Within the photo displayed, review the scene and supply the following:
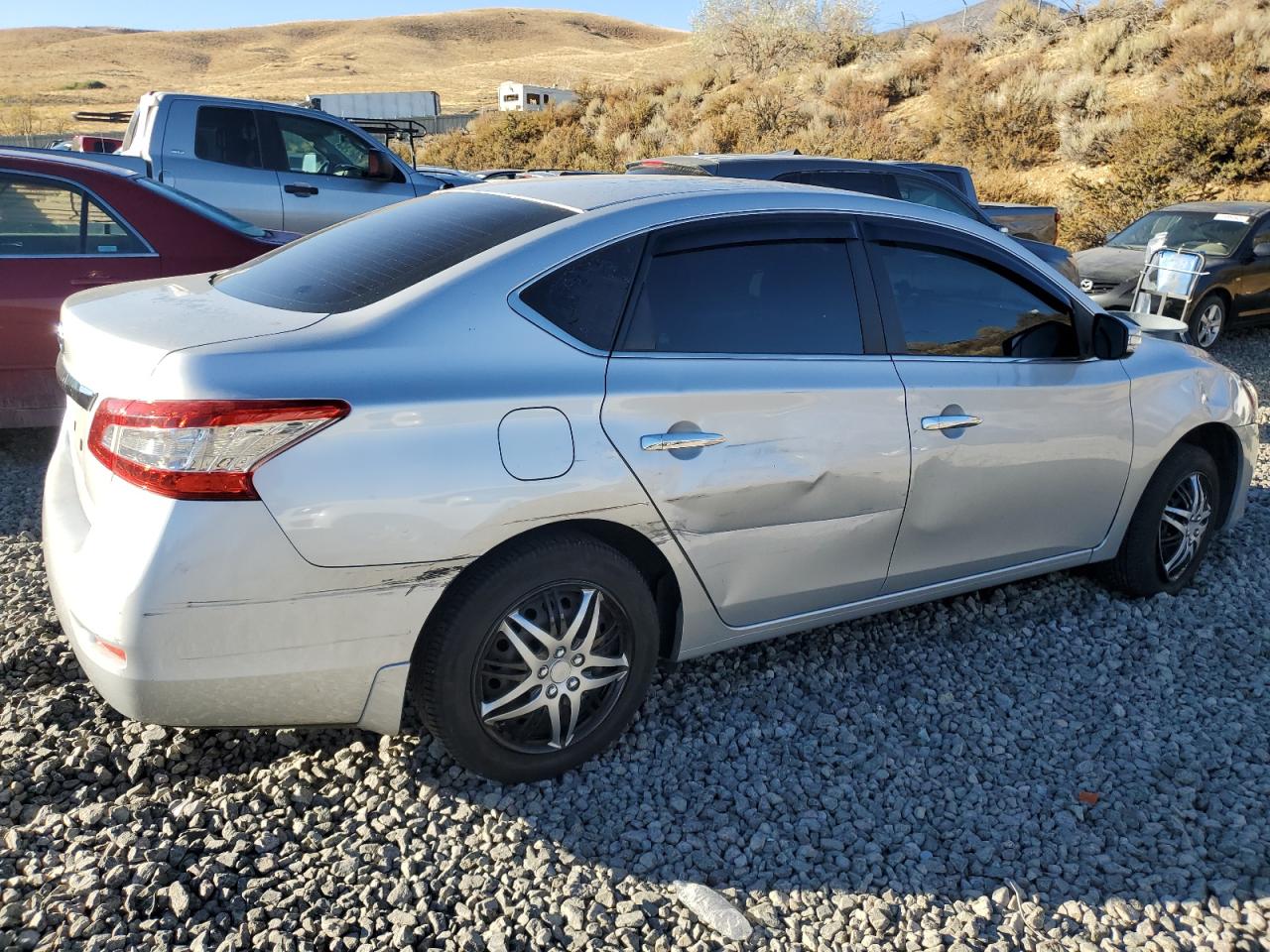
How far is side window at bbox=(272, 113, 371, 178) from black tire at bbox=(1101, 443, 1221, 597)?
8004 mm

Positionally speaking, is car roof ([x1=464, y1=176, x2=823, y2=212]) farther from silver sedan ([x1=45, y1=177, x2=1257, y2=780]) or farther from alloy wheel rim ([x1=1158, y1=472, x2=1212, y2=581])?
alloy wheel rim ([x1=1158, y1=472, x2=1212, y2=581])

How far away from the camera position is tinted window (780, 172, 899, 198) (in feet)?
27.9

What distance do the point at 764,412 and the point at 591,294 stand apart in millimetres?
621

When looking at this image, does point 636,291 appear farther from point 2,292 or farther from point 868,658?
point 2,292

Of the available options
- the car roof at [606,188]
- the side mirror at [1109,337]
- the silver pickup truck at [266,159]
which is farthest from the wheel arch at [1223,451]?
the silver pickup truck at [266,159]

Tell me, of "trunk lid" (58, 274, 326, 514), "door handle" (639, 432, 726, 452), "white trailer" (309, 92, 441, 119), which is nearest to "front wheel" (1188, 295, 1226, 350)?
"door handle" (639, 432, 726, 452)

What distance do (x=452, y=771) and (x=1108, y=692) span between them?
7.49 feet

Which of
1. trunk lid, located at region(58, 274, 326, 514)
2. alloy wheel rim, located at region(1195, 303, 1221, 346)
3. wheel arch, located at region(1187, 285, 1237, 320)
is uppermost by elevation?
trunk lid, located at region(58, 274, 326, 514)

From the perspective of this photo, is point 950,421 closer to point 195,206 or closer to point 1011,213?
point 195,206

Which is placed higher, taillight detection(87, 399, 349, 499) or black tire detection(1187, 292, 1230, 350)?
taillight detection(87, 399, 349, 499)

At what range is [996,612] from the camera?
433 centimetres

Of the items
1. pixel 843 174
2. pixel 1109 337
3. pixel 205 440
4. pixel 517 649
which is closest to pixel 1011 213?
pixel 843 174

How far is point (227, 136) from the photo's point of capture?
31.2ft

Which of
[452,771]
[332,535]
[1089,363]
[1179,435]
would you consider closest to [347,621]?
[332,535]
